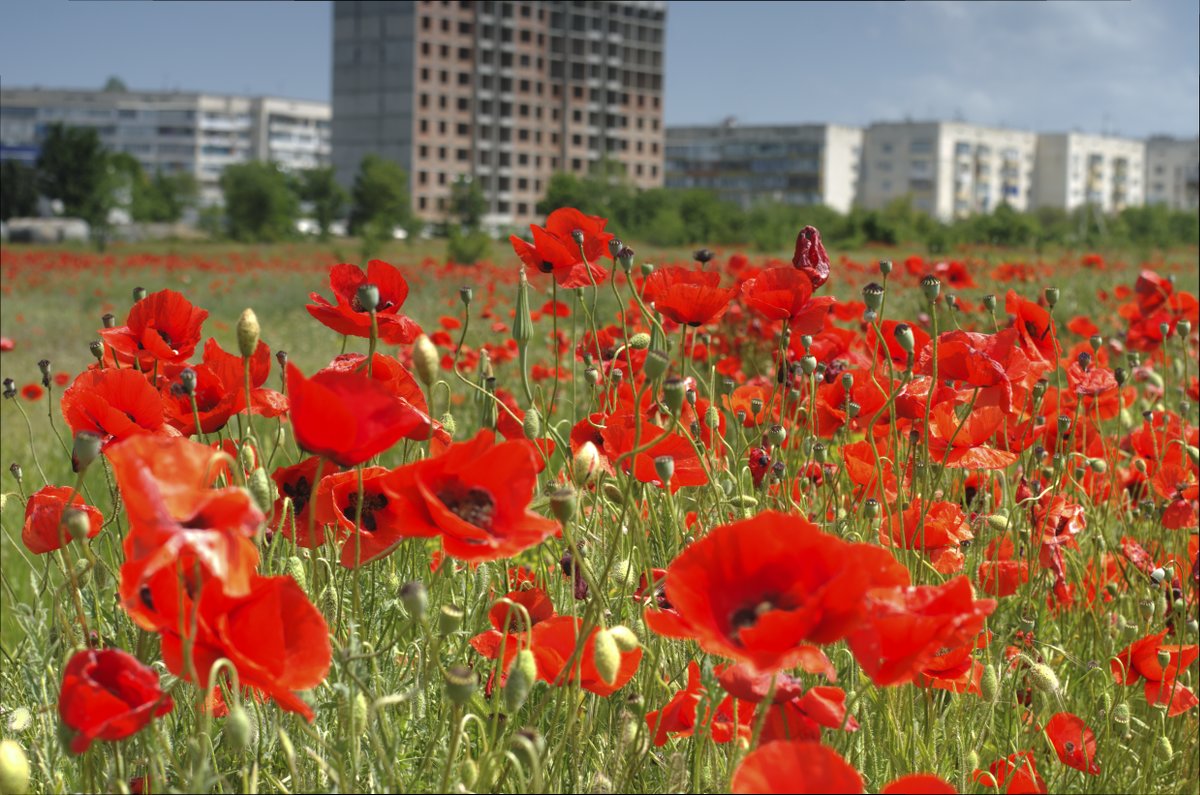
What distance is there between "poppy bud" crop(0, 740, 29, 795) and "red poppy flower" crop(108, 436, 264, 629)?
0.59ft

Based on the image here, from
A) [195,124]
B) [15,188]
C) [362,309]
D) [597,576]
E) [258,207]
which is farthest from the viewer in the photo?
[195,124]

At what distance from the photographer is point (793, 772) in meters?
0.64

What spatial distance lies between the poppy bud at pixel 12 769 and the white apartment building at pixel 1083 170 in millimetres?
86248

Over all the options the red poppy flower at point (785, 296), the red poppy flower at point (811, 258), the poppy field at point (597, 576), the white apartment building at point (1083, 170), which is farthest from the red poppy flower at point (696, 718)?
the white apartment building at point (1083, 170)

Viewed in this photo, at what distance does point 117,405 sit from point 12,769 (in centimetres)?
42

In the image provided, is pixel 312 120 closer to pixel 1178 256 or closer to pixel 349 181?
pixel 349 181

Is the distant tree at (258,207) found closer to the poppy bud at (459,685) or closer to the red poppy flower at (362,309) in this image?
the red poppy flower at (362,309)

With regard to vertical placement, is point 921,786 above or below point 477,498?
below

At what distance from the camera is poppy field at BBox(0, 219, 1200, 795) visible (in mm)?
704

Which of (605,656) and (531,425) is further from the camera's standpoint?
(531,425)

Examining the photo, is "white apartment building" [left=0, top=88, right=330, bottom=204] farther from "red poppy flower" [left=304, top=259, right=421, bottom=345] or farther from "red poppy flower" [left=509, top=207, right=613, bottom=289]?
"red poppy flower" [left=304, top=259, right=421, bottom=345]

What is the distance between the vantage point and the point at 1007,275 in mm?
5164

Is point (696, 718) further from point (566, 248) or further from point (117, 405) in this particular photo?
point (566, 248)

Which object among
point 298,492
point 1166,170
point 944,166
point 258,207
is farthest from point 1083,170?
point 298,492
